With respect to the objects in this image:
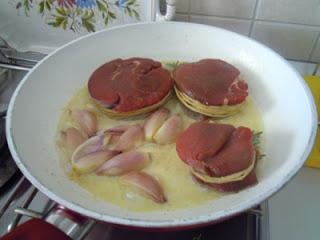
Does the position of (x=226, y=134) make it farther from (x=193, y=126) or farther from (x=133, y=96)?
(x=133, y=96)

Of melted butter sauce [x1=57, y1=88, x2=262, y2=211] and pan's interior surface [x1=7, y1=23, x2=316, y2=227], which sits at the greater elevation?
pan's interior surface [x1=7, y1=23, x2=316, y2=227]

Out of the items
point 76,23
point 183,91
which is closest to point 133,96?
point 183,91

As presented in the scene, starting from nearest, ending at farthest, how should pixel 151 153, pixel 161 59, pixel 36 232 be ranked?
pixel 36 232, pixel 151 153, pixel 161 59

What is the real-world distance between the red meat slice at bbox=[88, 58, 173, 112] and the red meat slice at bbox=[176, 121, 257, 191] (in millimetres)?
104

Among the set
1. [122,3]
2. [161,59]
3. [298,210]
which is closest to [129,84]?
[161,59]

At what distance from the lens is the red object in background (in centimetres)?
42

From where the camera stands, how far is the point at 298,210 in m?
0.56

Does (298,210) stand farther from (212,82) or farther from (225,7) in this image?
(225,7)

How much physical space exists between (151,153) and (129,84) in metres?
0.14

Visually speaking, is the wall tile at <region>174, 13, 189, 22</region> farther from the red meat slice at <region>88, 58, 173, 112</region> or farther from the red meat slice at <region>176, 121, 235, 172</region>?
the red meat slice at <region>176, 121, 235, 172</region>

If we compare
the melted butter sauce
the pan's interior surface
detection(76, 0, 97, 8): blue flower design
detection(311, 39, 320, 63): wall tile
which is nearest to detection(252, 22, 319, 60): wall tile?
detection(311, 39, 320, 63): wall tile

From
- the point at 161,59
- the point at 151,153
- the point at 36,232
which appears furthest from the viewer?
the point at 161,59

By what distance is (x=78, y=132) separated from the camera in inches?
22.5

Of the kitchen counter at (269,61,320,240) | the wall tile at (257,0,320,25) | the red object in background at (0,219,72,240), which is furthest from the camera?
the wall tile at (257,0,320,25)
